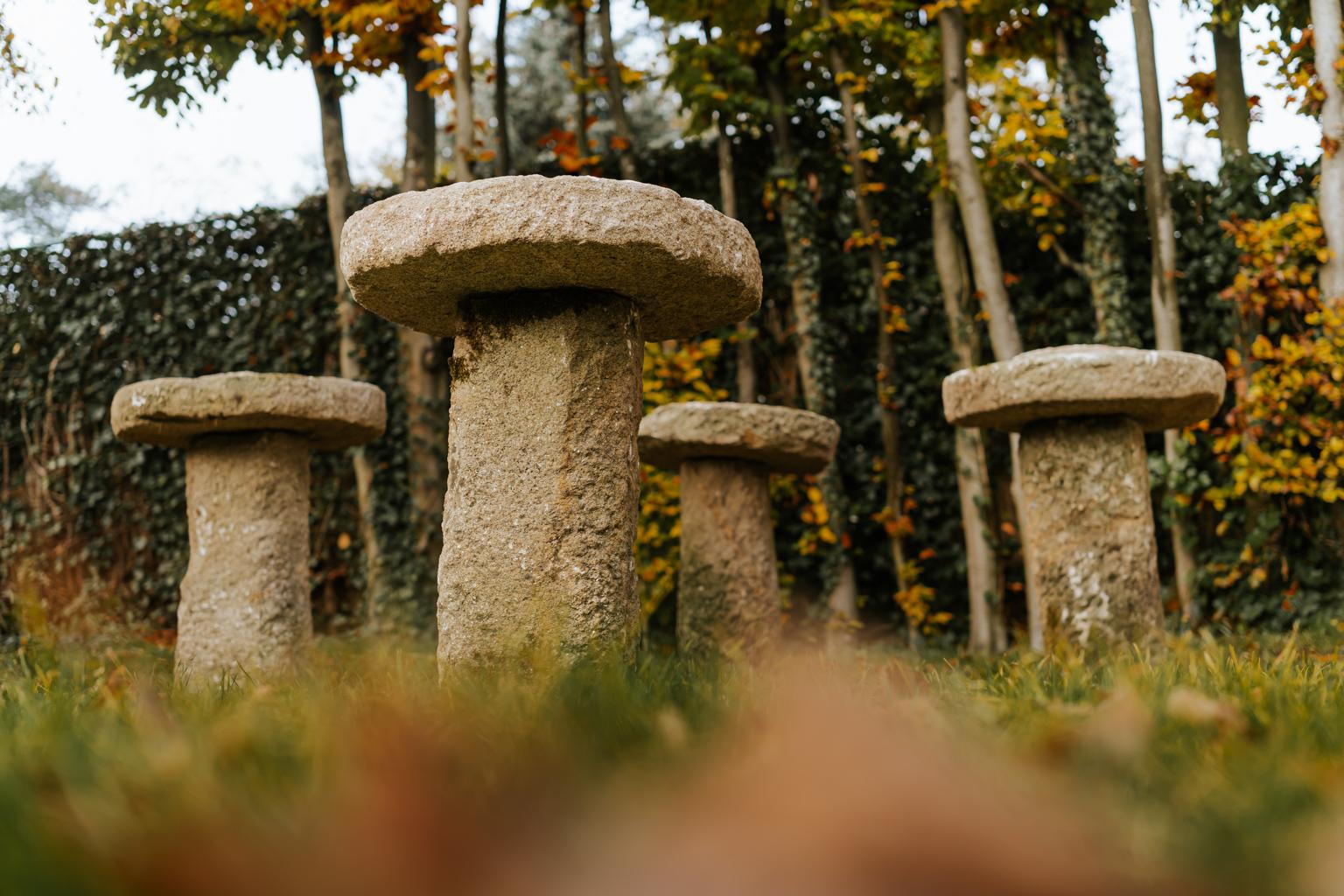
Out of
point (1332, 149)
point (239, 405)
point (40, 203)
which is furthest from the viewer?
point (40, 203)

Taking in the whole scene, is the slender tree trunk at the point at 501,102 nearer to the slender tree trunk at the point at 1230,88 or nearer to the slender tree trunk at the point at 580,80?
the slender tree trunk at the point at 580,80

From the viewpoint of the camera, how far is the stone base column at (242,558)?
15.1 ft

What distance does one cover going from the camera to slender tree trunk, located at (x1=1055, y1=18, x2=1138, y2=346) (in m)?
6.37

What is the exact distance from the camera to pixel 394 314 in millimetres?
3594

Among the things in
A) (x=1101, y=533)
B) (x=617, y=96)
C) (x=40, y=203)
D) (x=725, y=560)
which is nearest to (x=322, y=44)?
(x=617, y=96)

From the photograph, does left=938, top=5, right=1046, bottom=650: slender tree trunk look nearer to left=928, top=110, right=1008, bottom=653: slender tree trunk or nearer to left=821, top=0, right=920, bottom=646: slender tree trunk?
left=928, top=110, right=1008, bottom=653: slender tree trunk

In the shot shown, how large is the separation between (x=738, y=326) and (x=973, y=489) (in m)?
1.90

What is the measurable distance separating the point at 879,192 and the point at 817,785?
265 inches

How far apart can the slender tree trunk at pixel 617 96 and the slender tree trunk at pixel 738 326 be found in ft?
2.02

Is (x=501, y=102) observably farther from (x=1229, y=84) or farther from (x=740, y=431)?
(x=1229, y=84)

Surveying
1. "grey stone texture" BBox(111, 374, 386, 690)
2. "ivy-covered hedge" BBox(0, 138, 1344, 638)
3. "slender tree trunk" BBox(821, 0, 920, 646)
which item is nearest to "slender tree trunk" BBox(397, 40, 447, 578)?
"ivy-covered hedge" BBox(0, 138, 1344, 638)

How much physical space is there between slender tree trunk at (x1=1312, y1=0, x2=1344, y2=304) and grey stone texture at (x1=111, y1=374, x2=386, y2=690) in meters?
5.10

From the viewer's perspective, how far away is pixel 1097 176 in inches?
257

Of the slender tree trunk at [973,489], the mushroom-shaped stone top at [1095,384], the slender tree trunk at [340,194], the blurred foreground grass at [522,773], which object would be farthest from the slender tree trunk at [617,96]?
the blurred foreground grass at [522,773]
